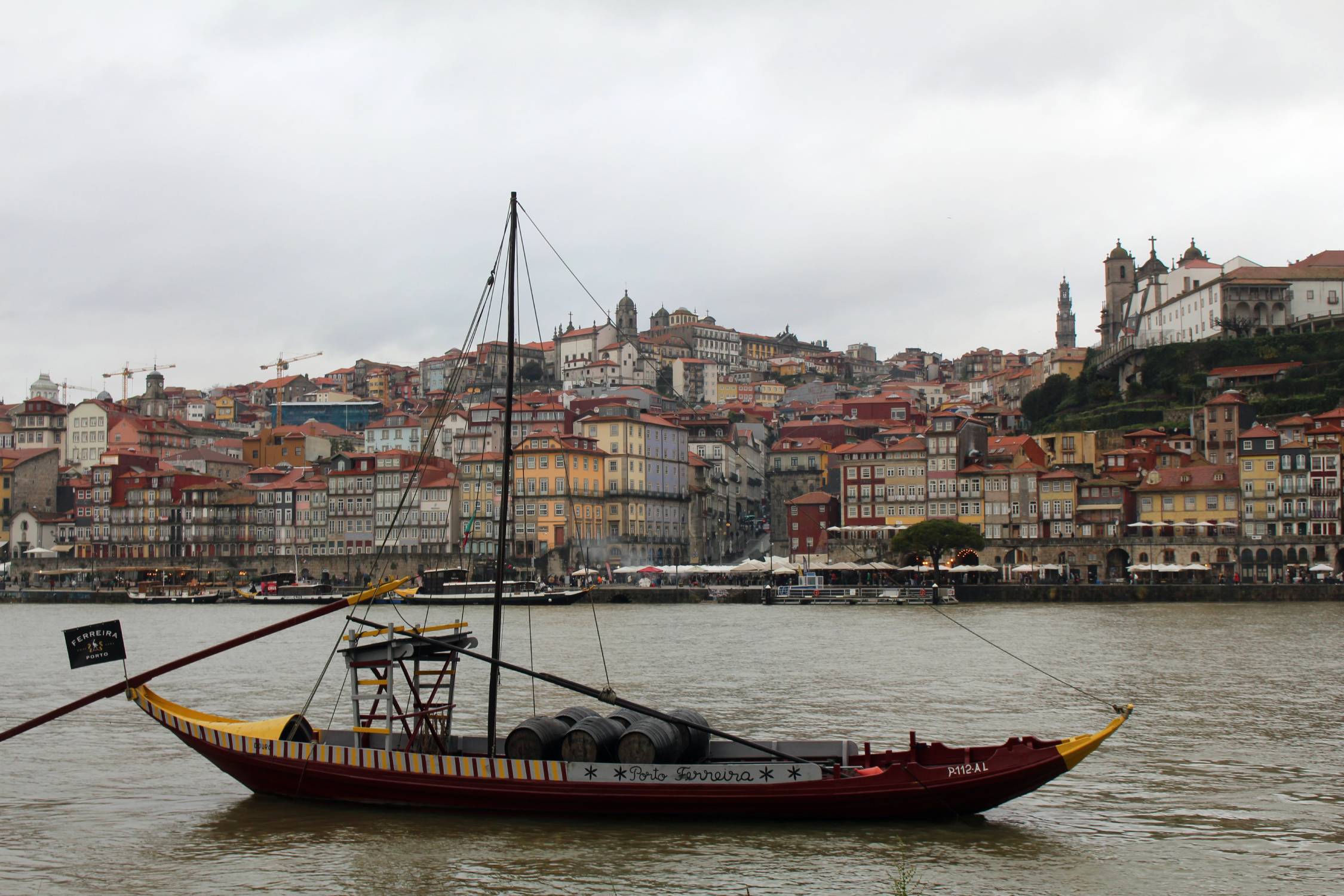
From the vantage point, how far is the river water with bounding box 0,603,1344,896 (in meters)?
17.1

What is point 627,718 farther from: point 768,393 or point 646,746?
Result: point 768,393

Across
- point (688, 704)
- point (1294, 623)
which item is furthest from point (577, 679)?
point (1294, 623)

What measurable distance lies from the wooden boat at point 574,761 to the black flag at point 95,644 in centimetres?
53

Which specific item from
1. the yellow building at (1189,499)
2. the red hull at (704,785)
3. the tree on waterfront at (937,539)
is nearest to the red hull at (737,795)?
the red hull at (704,785)

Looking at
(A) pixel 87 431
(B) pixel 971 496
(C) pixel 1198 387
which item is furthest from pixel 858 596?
(A) pixel 87 431

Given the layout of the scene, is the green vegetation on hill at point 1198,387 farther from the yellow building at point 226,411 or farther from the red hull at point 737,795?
the yellow building at point 226,411

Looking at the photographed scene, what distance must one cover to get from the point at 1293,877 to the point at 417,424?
116377mm

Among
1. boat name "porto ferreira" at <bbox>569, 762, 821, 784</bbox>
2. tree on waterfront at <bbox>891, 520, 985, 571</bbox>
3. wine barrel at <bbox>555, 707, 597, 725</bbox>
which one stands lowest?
boat name "porto ferreira" at <bbox>569, 762, 821, 784</bbox>

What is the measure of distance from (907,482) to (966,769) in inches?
3265

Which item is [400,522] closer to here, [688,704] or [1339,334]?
[1339,334]

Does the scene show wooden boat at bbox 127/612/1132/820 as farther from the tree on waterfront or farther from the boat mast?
the tree on waterfront

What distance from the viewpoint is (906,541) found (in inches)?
3474

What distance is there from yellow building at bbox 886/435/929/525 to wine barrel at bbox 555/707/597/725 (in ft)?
265

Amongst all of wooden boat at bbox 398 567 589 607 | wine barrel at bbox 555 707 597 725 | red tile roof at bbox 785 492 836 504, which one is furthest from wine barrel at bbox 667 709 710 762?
red tile roof at bbox 785 492 836 504
